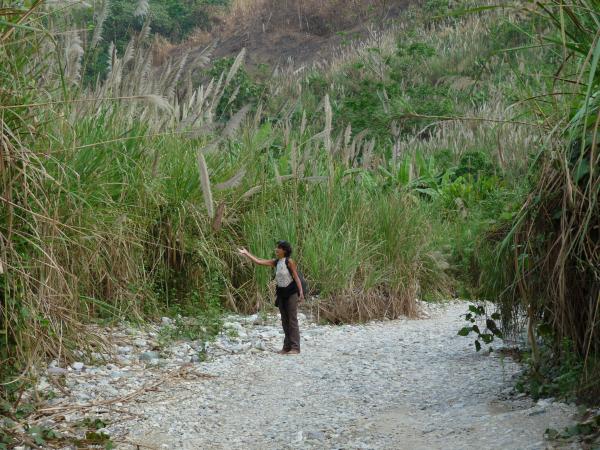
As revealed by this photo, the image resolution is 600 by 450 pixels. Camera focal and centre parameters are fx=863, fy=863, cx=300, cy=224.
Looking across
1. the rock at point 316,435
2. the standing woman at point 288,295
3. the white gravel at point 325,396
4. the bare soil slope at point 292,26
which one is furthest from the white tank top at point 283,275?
the bare soil slope at point 292,26

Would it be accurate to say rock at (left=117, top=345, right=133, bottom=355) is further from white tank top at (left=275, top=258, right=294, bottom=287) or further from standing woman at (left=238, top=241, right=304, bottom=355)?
white tank top at (left=275, top=258, right=294, bottom=287)

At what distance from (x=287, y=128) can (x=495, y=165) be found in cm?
378

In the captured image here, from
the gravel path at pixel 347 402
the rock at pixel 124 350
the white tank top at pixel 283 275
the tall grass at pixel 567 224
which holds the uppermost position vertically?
the tall grass at pixel 567 224

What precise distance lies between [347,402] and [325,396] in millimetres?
207

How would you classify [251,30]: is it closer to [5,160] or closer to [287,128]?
[287,128]

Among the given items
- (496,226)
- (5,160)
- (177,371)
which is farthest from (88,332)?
(496,226)

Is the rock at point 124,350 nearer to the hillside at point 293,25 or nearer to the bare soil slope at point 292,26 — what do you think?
the hillside at point 293,25

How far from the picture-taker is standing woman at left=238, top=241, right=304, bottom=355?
6137mm

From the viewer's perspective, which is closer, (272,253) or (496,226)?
(496,226)

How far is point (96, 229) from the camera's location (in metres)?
5.64

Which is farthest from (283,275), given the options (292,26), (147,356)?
(292,26)

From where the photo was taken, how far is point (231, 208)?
24.6ft

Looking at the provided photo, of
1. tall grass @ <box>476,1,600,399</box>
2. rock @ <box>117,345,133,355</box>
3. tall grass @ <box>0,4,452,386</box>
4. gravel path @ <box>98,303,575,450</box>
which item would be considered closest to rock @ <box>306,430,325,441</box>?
gravel path @ <box>98,303,575,450</box>

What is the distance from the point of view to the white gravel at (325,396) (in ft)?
12.9
